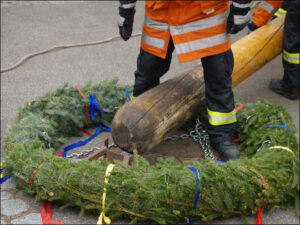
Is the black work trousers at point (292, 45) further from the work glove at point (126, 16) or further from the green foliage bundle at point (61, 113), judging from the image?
the work glove at point (126, 16)

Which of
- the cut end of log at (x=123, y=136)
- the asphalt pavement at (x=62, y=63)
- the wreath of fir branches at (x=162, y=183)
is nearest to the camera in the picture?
the wreath of fir branches at (x=162, y=183)

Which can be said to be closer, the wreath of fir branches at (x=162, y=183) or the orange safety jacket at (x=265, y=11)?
the wreath of fir branches at (x=162, y=183)

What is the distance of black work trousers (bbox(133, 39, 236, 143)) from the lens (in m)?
3.77

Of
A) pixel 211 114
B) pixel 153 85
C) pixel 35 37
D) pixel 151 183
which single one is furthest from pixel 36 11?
pixel 151 183

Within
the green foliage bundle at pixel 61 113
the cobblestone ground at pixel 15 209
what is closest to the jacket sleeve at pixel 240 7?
the green foliage bundle at pixel 61 113

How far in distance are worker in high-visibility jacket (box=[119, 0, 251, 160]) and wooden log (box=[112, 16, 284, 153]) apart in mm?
196

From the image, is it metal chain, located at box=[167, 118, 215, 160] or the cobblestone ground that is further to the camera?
metal chain, located at box=[167, 118, 215, 160]

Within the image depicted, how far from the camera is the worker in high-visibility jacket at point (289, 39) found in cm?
513

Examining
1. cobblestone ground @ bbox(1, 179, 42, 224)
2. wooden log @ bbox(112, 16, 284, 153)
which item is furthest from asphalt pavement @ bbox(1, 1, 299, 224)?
wooden log @ bbox(112, 16, 284, 153)

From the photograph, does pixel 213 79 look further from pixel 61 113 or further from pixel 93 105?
pixel 61 113

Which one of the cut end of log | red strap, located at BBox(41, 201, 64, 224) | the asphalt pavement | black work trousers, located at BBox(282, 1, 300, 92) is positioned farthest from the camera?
black work trousers, located at BBox(282, 1, 300, 92)

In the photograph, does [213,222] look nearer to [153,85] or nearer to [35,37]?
[153,85]

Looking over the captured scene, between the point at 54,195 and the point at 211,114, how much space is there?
5.40ft

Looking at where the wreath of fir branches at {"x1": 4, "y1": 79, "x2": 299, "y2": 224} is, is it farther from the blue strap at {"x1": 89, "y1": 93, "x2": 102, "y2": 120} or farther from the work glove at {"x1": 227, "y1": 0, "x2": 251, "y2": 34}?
the work glove at {"x1": 227, "y1": 0, "x2": 251, "y2": 34}
